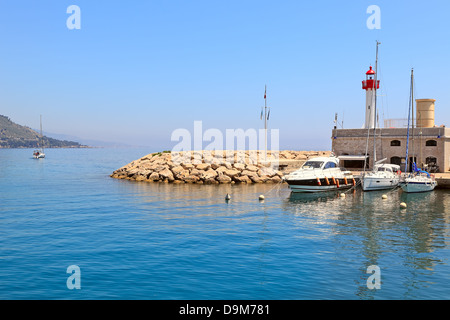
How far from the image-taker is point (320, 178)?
3766cm

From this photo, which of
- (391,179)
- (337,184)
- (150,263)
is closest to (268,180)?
(337,184)

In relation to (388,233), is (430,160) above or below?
above

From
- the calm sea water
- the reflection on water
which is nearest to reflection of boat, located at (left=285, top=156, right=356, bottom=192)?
the reflection on water

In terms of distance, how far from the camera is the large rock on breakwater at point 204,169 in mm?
47531

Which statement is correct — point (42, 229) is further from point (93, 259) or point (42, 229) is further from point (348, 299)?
point (348, 299)

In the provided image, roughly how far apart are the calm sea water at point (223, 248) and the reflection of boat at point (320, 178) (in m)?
2.75

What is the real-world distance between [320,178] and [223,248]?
833 inches

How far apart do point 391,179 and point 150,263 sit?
32.0 meters

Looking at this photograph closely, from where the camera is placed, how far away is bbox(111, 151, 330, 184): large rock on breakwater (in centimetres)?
4753

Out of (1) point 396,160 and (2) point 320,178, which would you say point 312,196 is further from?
(1) point 396,160

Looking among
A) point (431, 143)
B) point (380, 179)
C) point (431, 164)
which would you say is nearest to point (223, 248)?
point (380, 179)

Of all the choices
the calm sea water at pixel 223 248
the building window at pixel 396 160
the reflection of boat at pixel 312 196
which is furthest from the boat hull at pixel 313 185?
the building window at pixel 396 160

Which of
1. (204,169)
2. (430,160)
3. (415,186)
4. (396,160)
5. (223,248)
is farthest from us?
(204,169)

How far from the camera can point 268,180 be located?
4772cm
